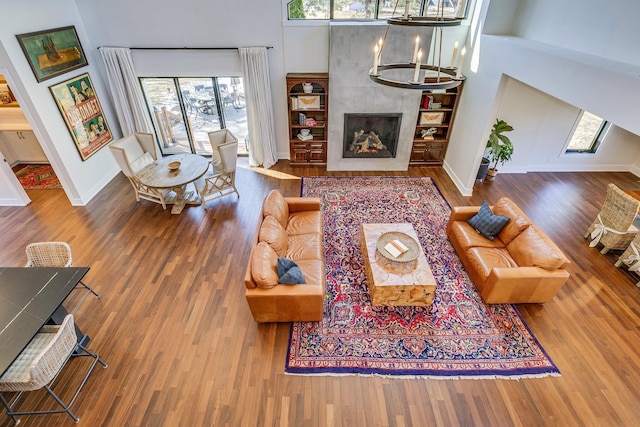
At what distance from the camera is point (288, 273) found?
139 inches

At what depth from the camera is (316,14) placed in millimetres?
6035

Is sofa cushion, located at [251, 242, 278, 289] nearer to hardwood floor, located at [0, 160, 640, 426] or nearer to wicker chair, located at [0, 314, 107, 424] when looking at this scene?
hardwood floor, located at [0, 160, 640, 426]

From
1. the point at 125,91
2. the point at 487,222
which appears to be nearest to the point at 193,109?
the point at 125,91

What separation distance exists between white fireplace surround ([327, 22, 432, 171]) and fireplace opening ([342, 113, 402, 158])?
0.31ft

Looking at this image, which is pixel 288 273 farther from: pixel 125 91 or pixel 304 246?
pixel 125 91

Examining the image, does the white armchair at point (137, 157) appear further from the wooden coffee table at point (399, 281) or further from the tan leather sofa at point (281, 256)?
the wooden coffee table at point (399, 281)

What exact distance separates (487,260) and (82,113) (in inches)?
296

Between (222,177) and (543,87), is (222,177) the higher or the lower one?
the lower one

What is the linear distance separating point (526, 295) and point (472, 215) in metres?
1.41

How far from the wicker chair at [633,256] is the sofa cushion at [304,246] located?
4416 millimetres

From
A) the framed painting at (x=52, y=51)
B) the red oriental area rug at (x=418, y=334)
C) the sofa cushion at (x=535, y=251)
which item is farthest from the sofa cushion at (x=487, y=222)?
the framed painting at (x=52, y=51)

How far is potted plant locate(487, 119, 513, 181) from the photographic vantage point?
5961 mm

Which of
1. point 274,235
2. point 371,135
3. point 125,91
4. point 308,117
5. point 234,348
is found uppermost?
point 125,91

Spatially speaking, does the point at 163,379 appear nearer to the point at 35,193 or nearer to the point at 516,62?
the point at 35,193
